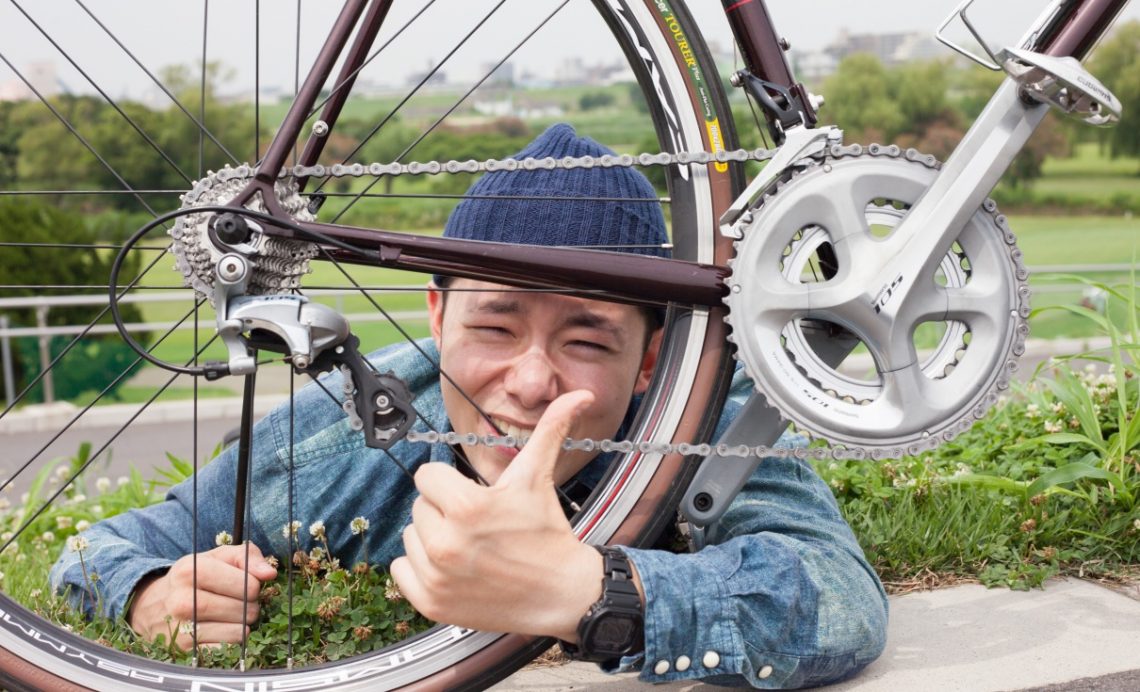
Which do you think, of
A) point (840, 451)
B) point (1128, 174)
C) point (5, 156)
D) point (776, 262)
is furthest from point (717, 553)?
point (1128, 174)

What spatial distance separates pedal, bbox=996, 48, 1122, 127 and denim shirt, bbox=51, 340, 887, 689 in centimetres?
70

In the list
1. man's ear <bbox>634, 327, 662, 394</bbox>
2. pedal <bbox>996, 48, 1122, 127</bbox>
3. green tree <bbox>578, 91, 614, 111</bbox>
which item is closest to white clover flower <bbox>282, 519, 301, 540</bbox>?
man's ear <bbox>634, 327, 662, 394</bbox>

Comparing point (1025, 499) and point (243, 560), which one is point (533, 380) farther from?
point (1025, 499)

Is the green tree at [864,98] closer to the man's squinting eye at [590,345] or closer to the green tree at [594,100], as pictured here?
the green tree at [594,100]

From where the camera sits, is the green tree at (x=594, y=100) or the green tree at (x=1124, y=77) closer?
the green tree at (x=594, y=100)

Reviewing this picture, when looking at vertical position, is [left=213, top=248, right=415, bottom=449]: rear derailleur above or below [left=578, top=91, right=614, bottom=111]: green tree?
below

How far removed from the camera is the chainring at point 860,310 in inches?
71.2

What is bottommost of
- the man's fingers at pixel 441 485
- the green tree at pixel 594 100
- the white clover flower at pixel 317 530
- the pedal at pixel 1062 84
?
the white clover flower at pixel 317 530

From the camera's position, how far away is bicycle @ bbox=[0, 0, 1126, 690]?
5.92 feet

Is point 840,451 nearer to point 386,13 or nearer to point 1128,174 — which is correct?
point 386,13

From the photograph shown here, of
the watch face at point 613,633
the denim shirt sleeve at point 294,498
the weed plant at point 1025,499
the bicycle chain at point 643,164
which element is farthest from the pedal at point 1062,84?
the denim shirt sleeve at point 294,498

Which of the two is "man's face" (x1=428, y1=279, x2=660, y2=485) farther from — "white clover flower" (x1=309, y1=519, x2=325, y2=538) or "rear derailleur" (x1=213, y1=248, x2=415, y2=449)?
"white clover flower" (x1=309, y1=519, x2=325, y2=538)

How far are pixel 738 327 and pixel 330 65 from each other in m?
0.75

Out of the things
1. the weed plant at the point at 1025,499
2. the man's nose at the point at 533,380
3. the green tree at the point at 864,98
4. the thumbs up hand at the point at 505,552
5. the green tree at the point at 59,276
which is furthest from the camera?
the green tree at the point at 864,98
